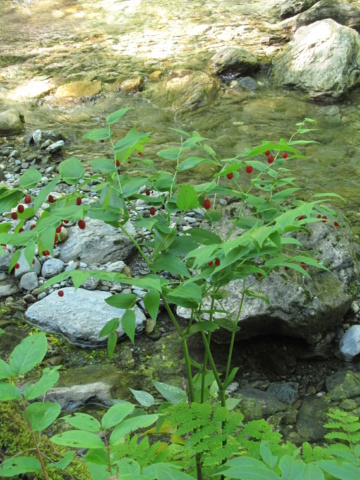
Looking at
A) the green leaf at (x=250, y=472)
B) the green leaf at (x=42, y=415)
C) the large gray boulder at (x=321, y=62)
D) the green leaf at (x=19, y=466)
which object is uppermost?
the green leaf at (x=250, y=472)

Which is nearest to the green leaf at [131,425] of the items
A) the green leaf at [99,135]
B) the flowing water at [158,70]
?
the green leaf at [99,135]

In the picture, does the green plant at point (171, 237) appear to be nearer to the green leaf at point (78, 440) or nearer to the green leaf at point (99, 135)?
the green leaf at point (99, 135)

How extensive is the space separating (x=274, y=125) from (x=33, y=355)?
6244 mm

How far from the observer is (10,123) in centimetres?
655

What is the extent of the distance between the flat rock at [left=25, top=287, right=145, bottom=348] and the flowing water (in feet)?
8.23

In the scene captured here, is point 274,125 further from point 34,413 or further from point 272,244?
point 34,413

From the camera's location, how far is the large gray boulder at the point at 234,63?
8.37 meters

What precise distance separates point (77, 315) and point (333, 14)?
826 cm

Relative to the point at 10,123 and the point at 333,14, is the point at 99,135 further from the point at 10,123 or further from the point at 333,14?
the point at 333,14

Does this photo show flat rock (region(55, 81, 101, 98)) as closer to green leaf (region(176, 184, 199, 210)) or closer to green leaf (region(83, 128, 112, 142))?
green leaf (region(83, 128, 112, 142))

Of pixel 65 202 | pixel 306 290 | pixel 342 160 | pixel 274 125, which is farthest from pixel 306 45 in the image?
pixel 65 202

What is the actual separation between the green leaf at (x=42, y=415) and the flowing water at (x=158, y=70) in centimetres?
420

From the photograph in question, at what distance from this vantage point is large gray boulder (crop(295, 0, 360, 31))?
9516mm

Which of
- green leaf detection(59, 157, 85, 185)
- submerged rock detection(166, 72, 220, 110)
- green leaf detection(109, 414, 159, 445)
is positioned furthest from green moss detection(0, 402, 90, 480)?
submerged rock detection(166, 72, 220, 110)
